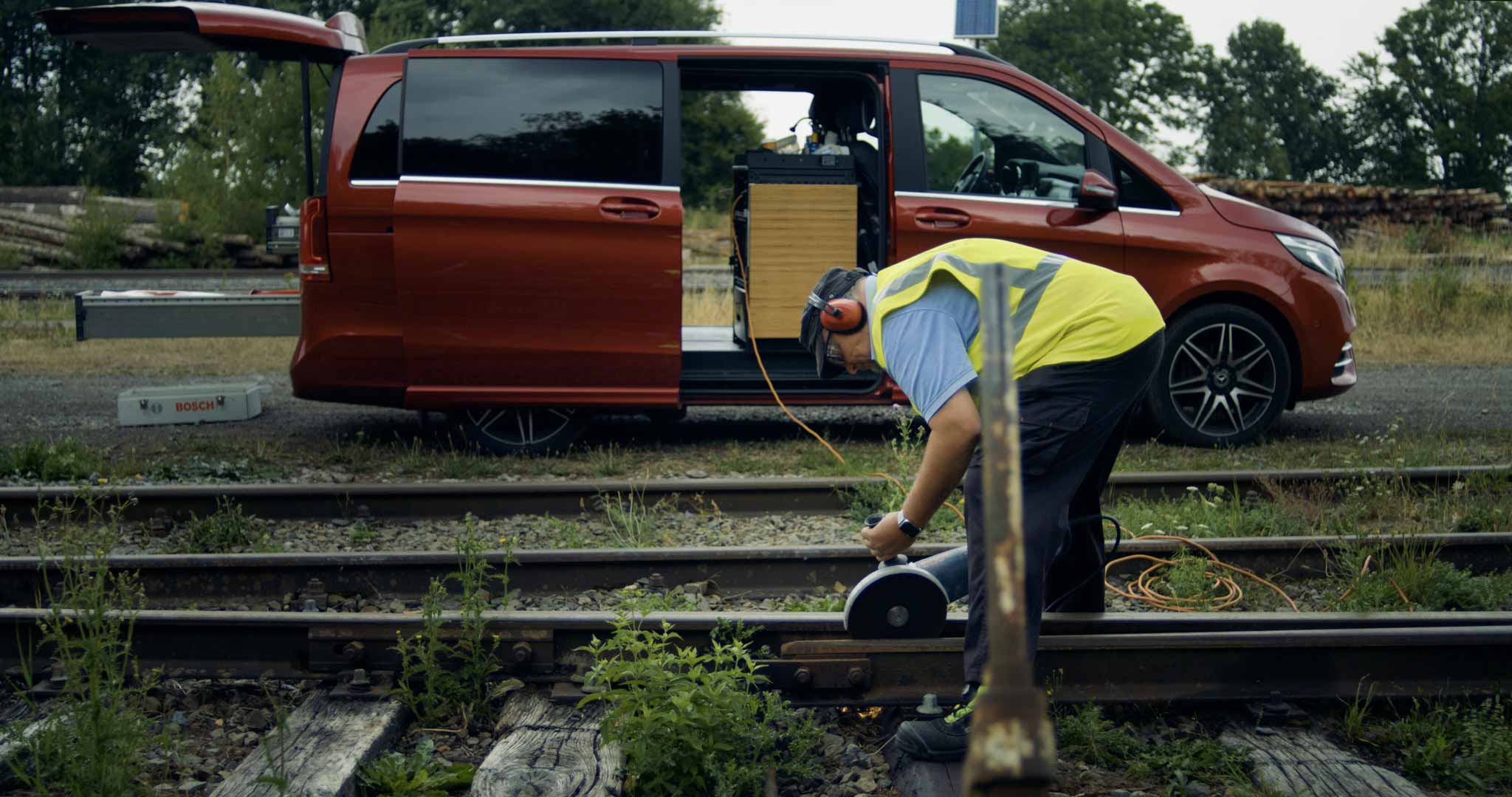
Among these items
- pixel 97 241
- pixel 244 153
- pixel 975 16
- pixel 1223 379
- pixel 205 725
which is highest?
pixel 975 16

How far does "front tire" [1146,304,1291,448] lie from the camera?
271 inches

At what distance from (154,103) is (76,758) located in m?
48.5

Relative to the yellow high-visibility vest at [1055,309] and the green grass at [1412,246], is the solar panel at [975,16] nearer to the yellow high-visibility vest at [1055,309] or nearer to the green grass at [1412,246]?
the yellow high-visibility vest at [1055,309]

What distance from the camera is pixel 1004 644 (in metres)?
1.01

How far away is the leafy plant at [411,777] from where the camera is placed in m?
2.86

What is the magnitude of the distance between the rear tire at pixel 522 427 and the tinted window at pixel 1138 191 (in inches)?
126

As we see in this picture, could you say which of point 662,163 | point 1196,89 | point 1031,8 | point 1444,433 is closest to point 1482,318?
point 1444,433

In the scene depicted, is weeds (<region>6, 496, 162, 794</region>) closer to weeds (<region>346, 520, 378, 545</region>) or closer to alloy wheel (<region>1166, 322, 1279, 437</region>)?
weeds (<region>346, 520, 378, 545</region>)

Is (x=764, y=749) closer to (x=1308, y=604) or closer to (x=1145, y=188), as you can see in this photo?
(x=1308, y=604)

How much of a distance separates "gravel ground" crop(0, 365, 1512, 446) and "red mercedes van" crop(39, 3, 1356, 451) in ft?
2.90

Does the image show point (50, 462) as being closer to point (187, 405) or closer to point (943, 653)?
point (187, 405)

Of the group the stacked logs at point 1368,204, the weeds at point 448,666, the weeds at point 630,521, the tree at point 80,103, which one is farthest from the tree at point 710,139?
the weeds at point 448,666

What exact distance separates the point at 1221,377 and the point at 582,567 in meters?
4.03

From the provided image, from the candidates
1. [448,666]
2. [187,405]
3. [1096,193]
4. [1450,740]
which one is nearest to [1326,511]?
[1096,193]
